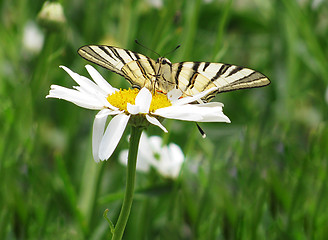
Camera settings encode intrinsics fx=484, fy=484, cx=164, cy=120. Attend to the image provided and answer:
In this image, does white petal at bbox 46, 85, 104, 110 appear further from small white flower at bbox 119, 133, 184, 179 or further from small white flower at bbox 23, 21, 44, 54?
small white flower at bbox 23, 21, 44, 54

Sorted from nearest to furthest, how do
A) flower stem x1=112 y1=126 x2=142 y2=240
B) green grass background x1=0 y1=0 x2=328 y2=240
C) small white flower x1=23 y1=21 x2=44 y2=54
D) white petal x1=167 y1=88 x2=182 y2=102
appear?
flower stem x1=112 y1=126 x2=142 y2=240, white petal x1=167 y1=88 x2=182 y2=102, green grass background x1=0 y1=0 x2=328 y2=240, small white flower x1=23 y1=21 x2=44 y2=54

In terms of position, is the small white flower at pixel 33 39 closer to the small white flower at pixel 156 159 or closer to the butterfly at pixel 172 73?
the small white flower at pixel 156 159

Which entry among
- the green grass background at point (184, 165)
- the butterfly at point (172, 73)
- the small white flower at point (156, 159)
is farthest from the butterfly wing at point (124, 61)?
the small white flower at point (156, 159)

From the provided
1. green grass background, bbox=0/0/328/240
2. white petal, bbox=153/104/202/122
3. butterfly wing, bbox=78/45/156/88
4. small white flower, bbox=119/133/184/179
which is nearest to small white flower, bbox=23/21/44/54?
green grass background, bbox=0/0/328/240

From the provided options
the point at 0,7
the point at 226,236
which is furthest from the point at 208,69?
the point at 0,7

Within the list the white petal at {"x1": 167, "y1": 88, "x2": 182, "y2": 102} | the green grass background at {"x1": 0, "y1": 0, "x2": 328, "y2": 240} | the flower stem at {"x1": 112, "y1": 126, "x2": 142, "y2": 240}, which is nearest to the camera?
the flower stem at {"x1": 112, "y1": 126, "x2": 142, "y2": 240}

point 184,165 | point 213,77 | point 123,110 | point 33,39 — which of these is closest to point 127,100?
point 123,110
